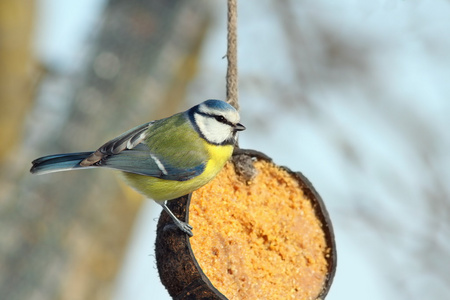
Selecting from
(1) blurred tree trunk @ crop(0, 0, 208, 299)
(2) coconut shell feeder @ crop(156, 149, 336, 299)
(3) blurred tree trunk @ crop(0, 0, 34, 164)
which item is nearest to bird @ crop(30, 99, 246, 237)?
(2) coconut shell feeder @ crop(156, 149, 336, 299)

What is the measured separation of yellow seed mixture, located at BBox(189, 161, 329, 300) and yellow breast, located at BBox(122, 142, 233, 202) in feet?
0.35

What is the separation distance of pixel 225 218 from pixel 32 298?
349 cm

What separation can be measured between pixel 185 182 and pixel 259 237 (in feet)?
1.50

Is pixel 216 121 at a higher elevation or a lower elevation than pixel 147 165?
higher

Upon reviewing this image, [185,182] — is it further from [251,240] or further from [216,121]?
[251,240]

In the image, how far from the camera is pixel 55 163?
2900mm

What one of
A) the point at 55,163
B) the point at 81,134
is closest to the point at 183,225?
the point at 55,163

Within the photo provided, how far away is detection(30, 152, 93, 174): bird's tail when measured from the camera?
2875mm

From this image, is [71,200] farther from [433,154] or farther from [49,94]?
[433,154]

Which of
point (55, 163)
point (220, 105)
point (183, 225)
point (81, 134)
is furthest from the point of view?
point (81, 134)

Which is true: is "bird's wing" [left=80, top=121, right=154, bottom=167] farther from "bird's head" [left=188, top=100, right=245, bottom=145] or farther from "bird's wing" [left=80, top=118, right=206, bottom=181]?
"bird's head" [left=188, top=100, right=245, bottom=145]

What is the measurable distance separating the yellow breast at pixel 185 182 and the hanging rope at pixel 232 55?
231 millimetres

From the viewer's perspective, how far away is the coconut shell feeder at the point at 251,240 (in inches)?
105

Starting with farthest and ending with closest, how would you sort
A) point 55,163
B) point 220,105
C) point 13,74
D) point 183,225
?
1. point 13,74
2. point 55,163
3. point 220,105
4. point 183,225
